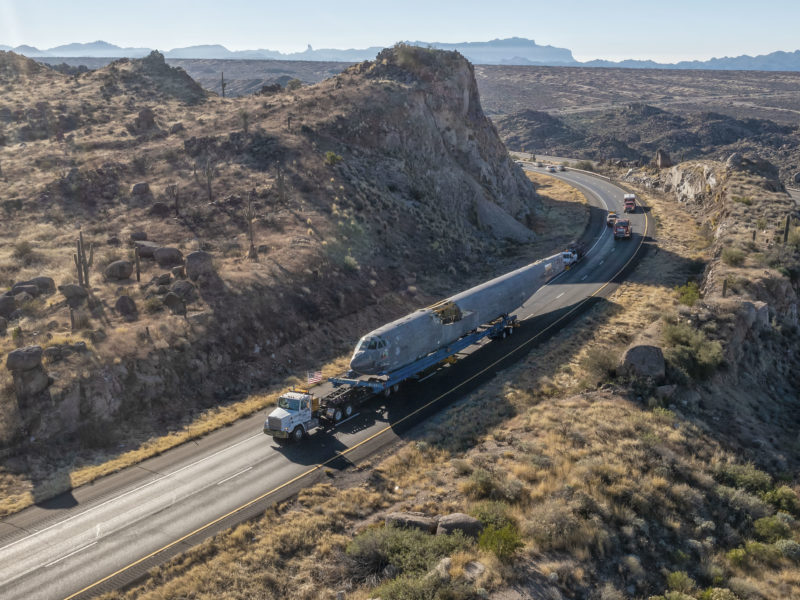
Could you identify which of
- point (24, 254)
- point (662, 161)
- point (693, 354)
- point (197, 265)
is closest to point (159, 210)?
point (24, 254)

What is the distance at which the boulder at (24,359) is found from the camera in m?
28.6

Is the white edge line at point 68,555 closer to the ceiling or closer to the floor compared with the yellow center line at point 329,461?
closer to the floor

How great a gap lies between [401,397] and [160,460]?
13.1m

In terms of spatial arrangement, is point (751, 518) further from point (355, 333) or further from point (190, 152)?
→ point (190, 152)

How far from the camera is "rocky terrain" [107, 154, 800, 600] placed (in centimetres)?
1848

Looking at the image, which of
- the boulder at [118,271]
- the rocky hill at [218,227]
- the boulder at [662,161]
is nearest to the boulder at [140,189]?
the rocky hill at [218,227]

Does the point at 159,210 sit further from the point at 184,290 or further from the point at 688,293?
the point at 688,293

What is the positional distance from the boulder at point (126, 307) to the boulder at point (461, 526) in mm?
25291

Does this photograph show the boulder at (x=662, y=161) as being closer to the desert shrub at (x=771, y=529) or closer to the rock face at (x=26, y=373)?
the desert shrub at (x=771, y=529)

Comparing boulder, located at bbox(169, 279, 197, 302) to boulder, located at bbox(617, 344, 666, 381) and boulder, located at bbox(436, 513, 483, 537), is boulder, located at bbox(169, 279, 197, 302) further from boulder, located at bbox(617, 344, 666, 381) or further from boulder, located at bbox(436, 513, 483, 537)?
boulder, located at bbox(617, 344, 666, 381)

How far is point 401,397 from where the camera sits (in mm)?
33094

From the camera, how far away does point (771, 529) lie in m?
22.1

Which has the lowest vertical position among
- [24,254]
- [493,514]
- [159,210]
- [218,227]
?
[493,514]

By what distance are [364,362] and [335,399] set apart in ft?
8.30
